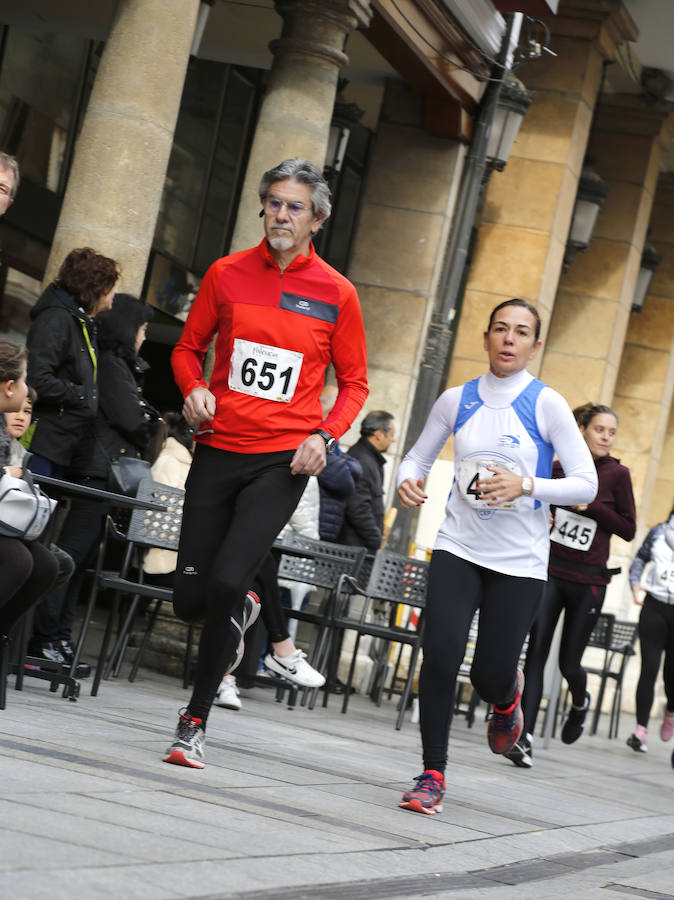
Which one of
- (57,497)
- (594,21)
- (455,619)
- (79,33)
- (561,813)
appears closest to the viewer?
(455,619)

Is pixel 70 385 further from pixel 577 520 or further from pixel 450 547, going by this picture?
pixel 577 520

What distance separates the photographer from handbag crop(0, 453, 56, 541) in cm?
588

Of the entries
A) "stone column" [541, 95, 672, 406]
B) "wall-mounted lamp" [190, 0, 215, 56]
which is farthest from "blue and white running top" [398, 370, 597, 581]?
"stone column" [541, 95, 672, 406]

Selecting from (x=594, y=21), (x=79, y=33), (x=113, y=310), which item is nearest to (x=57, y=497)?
(x=113, y=310)

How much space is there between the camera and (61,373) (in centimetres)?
747

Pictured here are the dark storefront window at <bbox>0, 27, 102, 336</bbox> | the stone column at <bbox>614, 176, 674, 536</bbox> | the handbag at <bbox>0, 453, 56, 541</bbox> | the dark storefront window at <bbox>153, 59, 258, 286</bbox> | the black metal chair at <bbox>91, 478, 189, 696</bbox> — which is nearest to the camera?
the handbag at <bbox>0, 453, 56, 541</bbox>

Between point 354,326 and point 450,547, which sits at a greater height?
point 354,326

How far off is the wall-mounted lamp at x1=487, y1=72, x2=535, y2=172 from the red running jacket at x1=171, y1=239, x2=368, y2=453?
7.78 meters

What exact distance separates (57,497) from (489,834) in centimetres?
282

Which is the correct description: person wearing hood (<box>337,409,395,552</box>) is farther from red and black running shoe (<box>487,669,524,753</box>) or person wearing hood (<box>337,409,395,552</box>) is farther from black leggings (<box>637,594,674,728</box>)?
red and black running shoe (<box>487,669,524,753</box>)

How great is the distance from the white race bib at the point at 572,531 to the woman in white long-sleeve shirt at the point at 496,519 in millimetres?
3268

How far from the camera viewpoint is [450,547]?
5.82 metres

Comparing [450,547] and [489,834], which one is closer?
[489,834]

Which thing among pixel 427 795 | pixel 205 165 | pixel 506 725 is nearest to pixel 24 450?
pixel 506 725
